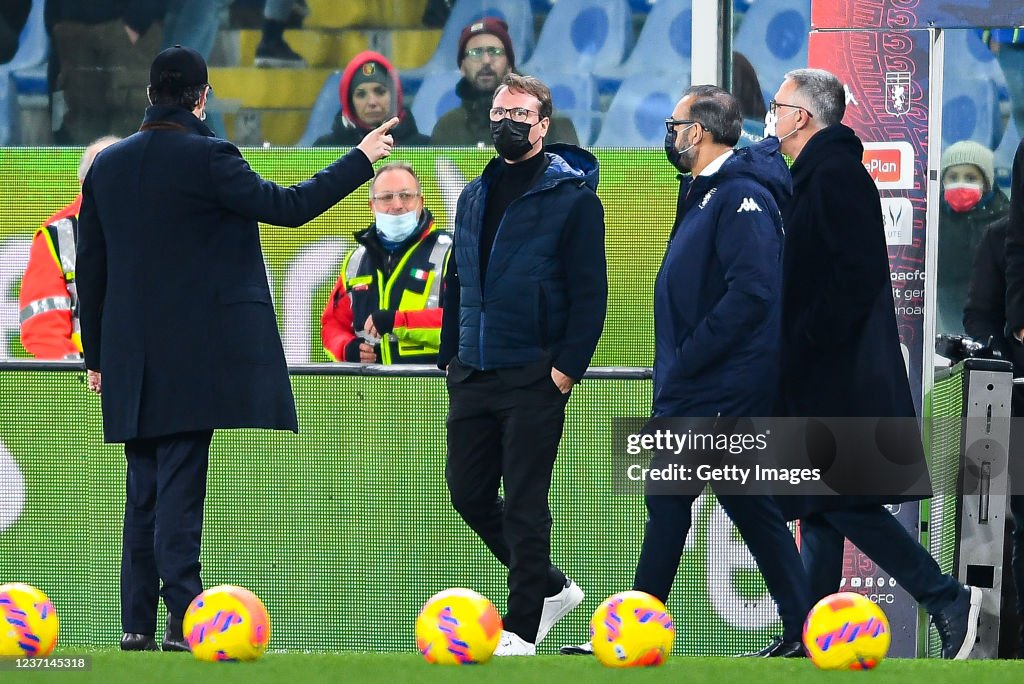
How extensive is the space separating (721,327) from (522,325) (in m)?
0.62

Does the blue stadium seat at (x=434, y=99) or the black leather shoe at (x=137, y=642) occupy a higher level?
the blue stadium seat at (x=434, y=99)

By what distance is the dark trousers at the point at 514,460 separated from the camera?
5.74 metres

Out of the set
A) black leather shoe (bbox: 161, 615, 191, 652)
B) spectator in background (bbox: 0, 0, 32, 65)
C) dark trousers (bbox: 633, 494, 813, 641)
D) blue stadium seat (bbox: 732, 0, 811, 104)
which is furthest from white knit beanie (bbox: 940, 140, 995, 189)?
black leather shoe (bbox: 161, 615, 191, 652)

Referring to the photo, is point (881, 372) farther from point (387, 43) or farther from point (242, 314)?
point (387, 43)

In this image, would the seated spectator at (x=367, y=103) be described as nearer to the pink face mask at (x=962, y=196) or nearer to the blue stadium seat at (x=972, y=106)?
the pink face mask at (x=962, y=196)

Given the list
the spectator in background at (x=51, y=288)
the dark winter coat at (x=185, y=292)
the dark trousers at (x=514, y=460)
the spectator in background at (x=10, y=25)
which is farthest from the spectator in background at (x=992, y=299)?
the spectator in background at (x=10, y=25)

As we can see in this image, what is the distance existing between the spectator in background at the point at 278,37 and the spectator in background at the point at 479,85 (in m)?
0.77

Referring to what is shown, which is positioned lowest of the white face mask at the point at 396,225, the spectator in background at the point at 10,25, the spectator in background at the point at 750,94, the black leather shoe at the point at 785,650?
the black leather shoe at the point at 785,650

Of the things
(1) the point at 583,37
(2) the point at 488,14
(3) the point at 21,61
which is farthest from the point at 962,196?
(3) the point at 21,61

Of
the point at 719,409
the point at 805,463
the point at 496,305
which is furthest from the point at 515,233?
the point at 805,463

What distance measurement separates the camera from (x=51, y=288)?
6770mm

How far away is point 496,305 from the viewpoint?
18.8 ft

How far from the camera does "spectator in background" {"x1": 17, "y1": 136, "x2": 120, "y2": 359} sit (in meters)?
6.75

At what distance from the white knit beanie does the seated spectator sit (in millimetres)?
2991
